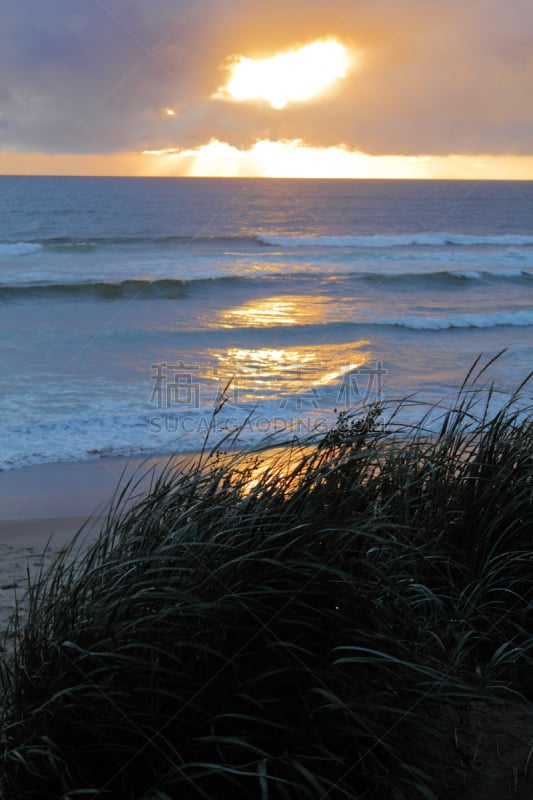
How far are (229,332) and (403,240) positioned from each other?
27.1 meters

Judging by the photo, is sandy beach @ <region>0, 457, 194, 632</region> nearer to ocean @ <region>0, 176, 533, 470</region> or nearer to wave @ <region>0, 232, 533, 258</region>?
ocean @ <region>0, 176, 533, 470</region>

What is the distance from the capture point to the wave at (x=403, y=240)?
37.5 meters

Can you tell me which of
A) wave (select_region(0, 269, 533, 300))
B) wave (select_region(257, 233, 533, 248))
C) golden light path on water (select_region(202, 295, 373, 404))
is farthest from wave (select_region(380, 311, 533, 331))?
wave (select_region(257, 233, 533, 248))

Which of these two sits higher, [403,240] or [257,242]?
[403,240]

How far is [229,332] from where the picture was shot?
1639 centimetres

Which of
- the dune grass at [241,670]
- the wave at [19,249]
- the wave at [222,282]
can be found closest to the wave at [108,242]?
the wave at [19,249]

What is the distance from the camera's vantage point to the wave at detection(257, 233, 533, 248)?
3747cm

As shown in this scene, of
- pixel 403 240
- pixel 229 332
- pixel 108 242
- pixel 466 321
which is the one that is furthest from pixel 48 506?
pixel 403 240

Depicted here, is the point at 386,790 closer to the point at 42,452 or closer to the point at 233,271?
the point at 42,452

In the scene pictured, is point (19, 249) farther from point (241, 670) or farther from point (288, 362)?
point (241, 670)

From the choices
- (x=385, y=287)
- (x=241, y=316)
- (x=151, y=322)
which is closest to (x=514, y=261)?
(x=385, y=287)

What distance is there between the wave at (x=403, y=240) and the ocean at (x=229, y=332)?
0.27m

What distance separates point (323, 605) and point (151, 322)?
15.7 m

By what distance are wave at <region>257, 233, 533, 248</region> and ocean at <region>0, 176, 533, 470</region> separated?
27 centimetres
